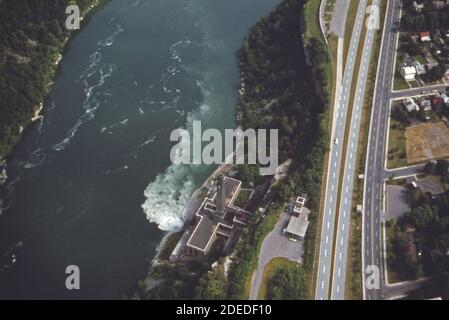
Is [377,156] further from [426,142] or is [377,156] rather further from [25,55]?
[25,55]

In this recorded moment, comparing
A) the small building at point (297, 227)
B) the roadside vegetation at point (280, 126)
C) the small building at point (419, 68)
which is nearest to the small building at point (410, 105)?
the small building at point (419, 68)

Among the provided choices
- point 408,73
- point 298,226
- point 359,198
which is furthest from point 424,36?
point 298,226

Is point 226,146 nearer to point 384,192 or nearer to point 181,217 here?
point 181,217

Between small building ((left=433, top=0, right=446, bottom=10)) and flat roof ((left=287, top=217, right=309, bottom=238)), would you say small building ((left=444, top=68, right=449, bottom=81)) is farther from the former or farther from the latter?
flat roof ((left=287, top=217, right=309, bottom=238))

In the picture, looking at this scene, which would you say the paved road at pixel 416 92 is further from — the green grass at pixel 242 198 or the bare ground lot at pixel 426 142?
the green grass at pixel 242 198
